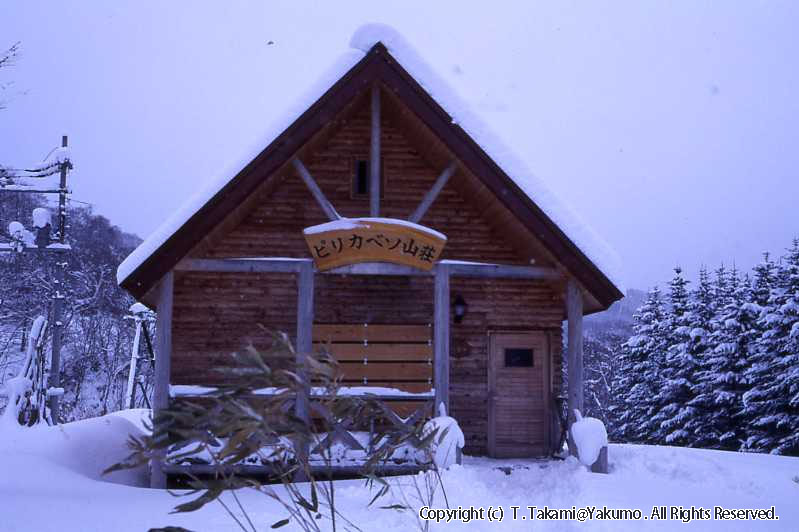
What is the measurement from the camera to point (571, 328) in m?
9.21

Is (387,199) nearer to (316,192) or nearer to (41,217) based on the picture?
(316,192)

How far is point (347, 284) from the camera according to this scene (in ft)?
36.2

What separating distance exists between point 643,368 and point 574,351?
2472cm

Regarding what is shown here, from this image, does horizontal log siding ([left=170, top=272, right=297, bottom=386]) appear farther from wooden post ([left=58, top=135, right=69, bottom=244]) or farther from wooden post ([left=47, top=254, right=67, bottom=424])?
wooden post ([left=58, top=135, right=69, bottom=244])

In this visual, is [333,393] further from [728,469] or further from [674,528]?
[728,469]

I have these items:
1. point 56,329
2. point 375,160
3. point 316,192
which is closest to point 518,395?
point 375,160

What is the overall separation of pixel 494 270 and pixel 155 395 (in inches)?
187

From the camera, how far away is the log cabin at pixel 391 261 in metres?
8.81

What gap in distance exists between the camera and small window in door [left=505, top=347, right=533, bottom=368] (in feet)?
37.2

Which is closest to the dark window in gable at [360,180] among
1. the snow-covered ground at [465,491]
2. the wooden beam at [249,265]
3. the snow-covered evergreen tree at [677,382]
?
the wooden beam at [249,265]

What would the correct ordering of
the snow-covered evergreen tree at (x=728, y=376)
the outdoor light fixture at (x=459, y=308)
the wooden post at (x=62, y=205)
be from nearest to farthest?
the outdoor light fixture at (x=459, y=308) → the wooden post at (x=62, y=205) → the snow-covered evergreen tree at (x=728, y=376)

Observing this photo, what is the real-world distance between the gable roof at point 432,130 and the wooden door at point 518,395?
8.19ft

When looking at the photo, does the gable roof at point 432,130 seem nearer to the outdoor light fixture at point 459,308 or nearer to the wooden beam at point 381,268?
the wooden beam at point 381,268

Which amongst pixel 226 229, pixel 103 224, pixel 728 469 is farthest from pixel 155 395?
pixel 103 224
